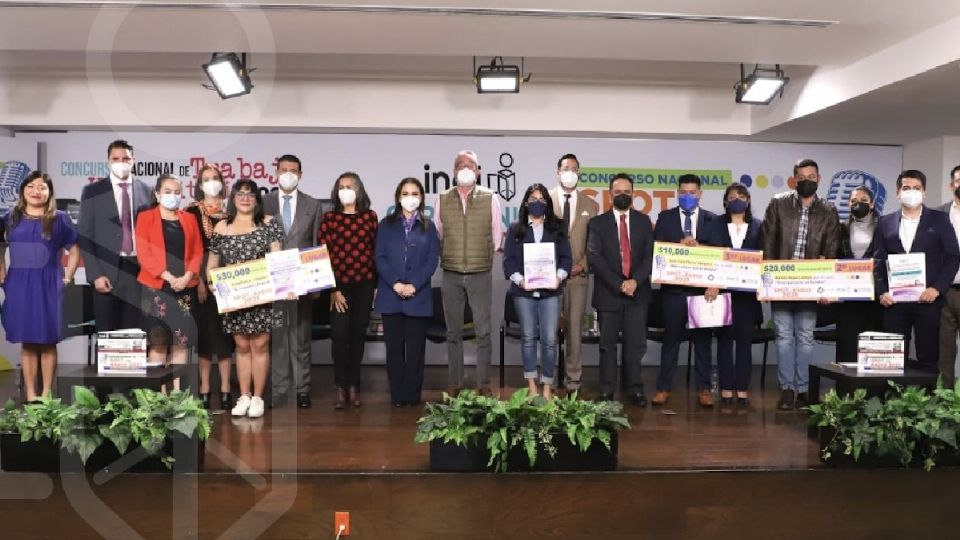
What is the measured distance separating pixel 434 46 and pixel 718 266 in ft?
7.93

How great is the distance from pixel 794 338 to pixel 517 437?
2567mm

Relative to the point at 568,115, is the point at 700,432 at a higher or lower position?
lower

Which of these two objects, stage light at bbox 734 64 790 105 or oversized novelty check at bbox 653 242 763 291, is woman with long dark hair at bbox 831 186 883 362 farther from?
stage light at bbox 734 64 790 105

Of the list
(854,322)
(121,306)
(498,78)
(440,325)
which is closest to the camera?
(121,306)

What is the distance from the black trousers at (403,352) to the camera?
5.09 m

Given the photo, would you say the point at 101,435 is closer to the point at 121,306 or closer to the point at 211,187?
the point at 121,306

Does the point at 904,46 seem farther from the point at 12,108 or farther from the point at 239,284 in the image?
the point at 12,108

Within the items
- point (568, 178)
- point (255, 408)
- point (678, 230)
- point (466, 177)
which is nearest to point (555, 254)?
point (568, 178)

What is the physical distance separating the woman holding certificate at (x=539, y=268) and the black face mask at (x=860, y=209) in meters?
2.15

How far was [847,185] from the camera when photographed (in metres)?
7.17

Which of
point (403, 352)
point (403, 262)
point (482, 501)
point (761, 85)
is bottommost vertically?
point (482, 501)

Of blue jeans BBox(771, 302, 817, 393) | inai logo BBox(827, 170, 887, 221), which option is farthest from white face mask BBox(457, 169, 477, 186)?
inai logo BBox(827, 170, 887, 221)

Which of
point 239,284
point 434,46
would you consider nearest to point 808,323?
point 434,46

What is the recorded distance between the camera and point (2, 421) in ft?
11.5
